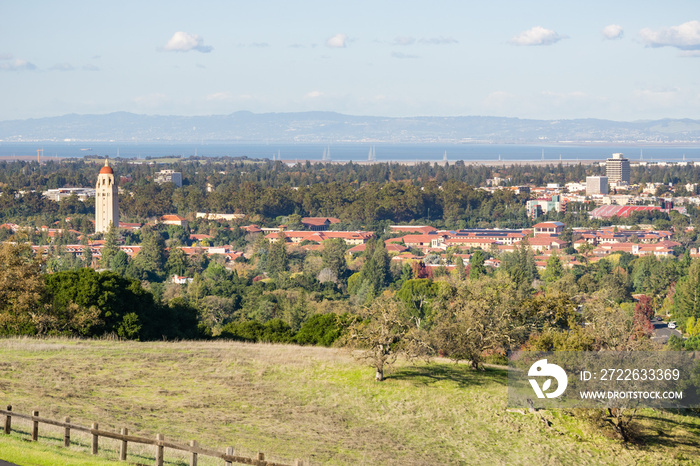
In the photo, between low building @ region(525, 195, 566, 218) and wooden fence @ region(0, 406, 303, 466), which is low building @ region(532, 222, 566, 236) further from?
wooden fence @ region(0, 406, 303, 466)

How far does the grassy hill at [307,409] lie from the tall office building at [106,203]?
77756 mm

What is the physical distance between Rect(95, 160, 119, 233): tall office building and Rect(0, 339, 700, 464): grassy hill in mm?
77756

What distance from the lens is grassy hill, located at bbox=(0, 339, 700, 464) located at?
17.4 meters

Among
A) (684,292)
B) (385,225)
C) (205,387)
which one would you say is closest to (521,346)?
(205,387)

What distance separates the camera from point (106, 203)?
101 metres

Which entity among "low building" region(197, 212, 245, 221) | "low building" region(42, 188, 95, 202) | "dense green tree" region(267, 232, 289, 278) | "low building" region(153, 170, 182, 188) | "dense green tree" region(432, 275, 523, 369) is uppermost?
"low building" region(153, 170, 182, 188)

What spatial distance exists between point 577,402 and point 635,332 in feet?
9.41

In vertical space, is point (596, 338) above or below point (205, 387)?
above

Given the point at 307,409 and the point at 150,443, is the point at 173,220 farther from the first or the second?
the point at 150,443

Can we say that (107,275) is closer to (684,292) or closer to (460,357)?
(460,357)

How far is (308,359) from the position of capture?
82.8ft

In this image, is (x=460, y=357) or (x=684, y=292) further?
(x=684, y=292)

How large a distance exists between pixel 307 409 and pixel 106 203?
280 ft

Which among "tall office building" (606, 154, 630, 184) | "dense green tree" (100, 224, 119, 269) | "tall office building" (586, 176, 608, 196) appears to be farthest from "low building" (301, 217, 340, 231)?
"tall office building" (606, 154, 630, 184)
